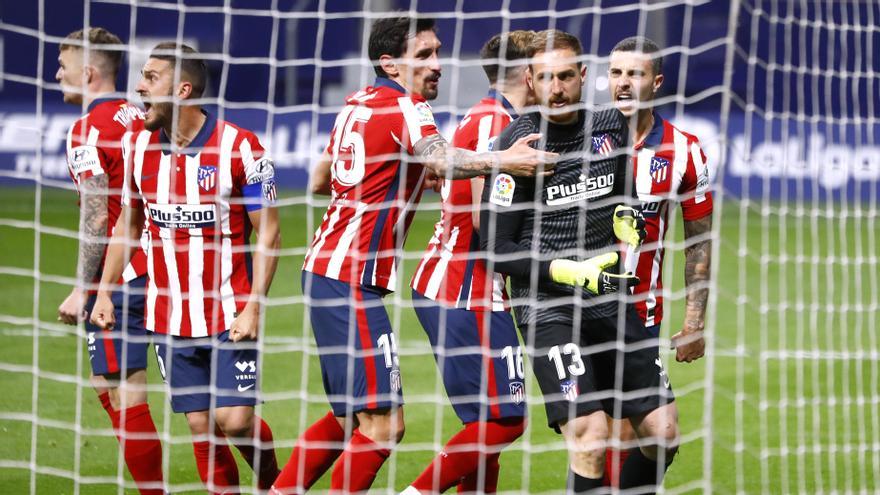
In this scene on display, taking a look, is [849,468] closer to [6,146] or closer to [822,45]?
[822,45]

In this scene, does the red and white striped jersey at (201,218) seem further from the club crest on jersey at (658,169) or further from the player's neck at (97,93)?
the club crest on jersey at (658,169)

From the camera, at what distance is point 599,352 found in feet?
15.3

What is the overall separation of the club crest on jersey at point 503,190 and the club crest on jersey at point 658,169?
72cm

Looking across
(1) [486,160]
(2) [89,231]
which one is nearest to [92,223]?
(2) [89,231]

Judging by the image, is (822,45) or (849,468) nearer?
(849,468)

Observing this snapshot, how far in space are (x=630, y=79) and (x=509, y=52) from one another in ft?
1.64

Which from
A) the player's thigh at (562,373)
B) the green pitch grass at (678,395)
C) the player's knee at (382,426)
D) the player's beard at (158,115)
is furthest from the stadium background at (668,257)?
the player's thigh at (562,373)

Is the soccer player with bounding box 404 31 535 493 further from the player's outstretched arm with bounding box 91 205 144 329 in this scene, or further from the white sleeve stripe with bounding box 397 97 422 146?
the player's outstretched arm with bounding box 91 205 144 329

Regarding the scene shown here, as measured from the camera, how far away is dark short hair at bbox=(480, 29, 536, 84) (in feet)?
16.4

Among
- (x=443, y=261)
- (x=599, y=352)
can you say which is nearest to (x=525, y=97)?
(x=443, y=261)

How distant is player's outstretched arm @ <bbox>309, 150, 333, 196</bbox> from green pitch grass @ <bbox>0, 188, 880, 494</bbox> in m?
0.31

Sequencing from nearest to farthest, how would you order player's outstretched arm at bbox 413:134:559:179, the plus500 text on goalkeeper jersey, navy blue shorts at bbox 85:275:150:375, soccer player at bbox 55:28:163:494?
player's outstretched arm at bbox 413:134:559:179
the plus500 text on goalkeeper jersey
soccer player at bbox 55:28:163:494
navy blue shorts at bbox 85:275:150:375

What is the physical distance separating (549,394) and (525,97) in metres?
1.25

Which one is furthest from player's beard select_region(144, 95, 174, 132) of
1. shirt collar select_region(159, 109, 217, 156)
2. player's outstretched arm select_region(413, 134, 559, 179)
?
player's outstretched arm select_region(413, 134, 559, 179)
